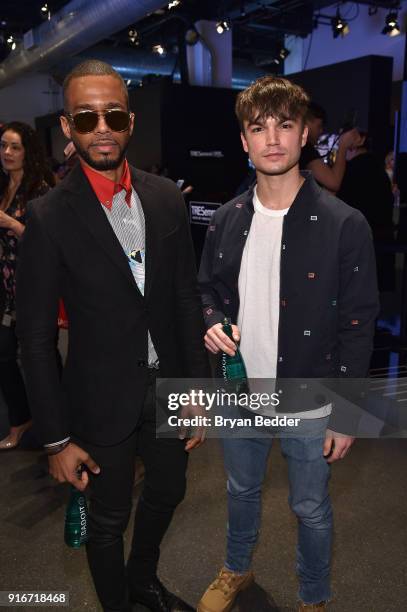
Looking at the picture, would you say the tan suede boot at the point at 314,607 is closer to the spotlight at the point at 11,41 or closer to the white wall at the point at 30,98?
the spotlight at the point at 11,41

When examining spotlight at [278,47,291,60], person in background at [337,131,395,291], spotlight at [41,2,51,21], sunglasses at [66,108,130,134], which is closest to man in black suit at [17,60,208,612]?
sunglasses at [66,108,130,134]

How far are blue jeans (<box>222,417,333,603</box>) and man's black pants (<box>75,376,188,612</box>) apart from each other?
214mm

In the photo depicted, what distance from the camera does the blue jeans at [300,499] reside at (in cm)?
176

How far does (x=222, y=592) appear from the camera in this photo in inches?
82.1

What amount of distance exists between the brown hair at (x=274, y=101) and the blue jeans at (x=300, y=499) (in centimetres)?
95

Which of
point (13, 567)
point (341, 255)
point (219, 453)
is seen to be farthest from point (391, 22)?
point (13, 567)

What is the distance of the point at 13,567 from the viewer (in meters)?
2.37

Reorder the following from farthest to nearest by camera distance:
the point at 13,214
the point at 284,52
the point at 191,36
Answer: the point at 284,52 < the point at 191,36 < the point at 13,214

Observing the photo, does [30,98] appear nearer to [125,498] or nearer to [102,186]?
[102,186]

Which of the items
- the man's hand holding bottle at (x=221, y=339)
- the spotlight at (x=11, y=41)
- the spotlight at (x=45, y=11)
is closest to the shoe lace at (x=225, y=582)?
the man's hand holding bottle at (x=221, y=339)

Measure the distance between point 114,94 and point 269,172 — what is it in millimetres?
503

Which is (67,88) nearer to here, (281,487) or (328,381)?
(328,381)

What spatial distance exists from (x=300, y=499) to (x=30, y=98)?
17100 mm

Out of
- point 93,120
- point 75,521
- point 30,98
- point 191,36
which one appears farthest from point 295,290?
point 30,98
